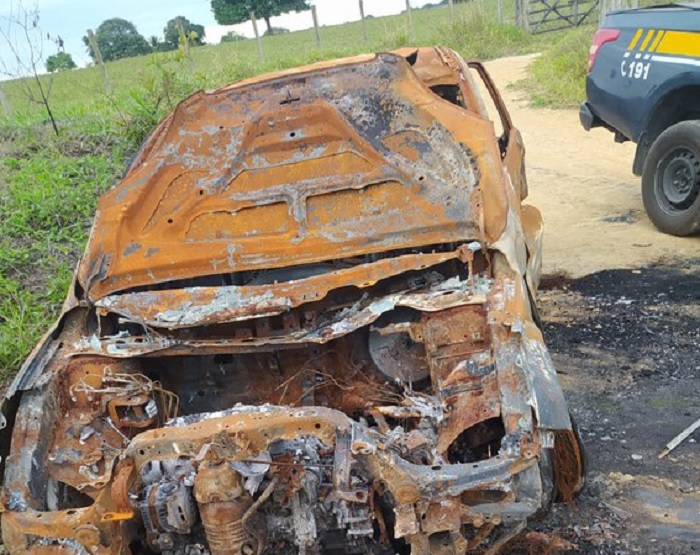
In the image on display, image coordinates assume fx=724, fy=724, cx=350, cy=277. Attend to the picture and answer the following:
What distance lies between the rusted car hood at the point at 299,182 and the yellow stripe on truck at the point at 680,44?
306 centimetres

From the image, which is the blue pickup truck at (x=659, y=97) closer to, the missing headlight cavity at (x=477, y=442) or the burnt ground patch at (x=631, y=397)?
the burnt ground patch at (x=631, y=397)

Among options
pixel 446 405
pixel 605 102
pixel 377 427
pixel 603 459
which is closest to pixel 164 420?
pixel 377 427

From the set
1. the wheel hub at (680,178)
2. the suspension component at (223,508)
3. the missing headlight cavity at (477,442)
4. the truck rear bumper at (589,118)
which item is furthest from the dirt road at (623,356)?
the suspension component at (223,508)

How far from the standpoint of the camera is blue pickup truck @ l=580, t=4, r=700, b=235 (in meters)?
5.85

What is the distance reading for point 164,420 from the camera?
10.7ft

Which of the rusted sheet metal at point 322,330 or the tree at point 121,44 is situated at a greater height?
the rusted sheet metal at point 322,330

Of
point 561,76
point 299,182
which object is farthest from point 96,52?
point 299,182

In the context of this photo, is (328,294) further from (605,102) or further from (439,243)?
(605,102)

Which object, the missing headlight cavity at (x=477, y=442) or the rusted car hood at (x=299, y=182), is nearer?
the missing headlight cavity at (x=477, y=442)

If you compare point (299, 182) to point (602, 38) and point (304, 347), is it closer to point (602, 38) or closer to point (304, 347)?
point (304, 347)

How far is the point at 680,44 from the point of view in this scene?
5812mm

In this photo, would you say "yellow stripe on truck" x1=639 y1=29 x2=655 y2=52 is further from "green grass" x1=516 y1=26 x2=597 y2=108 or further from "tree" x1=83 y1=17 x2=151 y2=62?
"tree" x1=83 y1=17 x2=151 y2=62

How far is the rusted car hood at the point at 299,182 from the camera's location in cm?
330

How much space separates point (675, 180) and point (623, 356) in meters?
2.51
